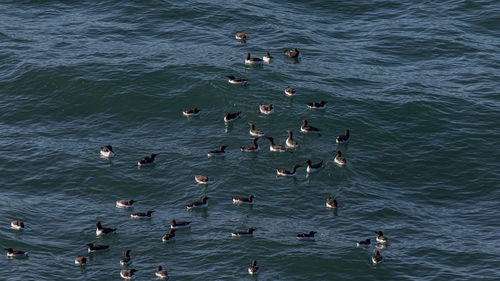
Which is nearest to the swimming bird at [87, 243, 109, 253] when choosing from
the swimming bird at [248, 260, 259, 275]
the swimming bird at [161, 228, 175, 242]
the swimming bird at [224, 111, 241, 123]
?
the swimming bird at [161, 228, 175, 242]

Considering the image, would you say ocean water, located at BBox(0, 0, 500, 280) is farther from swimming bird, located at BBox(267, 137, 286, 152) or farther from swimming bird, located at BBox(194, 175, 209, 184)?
swimming bird, located at BBox(267, 137, 286, 152)

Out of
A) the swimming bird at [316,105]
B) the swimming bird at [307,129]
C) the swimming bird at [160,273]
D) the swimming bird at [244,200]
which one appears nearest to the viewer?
the swimming bird at [160,273]

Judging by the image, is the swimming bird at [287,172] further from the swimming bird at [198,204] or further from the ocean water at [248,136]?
the swimming bird at [198,204]

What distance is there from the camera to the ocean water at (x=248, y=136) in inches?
2267

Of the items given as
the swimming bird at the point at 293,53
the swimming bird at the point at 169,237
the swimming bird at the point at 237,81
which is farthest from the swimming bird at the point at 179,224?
the swimming bird at the point at 293,53

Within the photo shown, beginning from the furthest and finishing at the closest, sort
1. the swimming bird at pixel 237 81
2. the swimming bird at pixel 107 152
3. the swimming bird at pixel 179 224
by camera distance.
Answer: the swimming bird at pixel 237 81, the swimming bird at pixel 107 152, the swimming bird at pixel 179 224

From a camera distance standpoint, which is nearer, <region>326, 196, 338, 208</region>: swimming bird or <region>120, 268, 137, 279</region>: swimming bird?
<region>120, 268, 137, 279</region>: swimming bird

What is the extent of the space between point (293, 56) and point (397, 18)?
745 inches

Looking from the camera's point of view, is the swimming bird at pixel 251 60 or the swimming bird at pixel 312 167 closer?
the swimming bird at pixel 312 167

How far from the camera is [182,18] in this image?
316ft

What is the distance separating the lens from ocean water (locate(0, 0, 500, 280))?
57594 millimetres

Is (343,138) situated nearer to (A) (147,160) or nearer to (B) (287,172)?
(B) (287,172)

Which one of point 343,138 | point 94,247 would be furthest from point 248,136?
point 94,247

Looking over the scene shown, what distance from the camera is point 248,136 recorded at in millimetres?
72625
